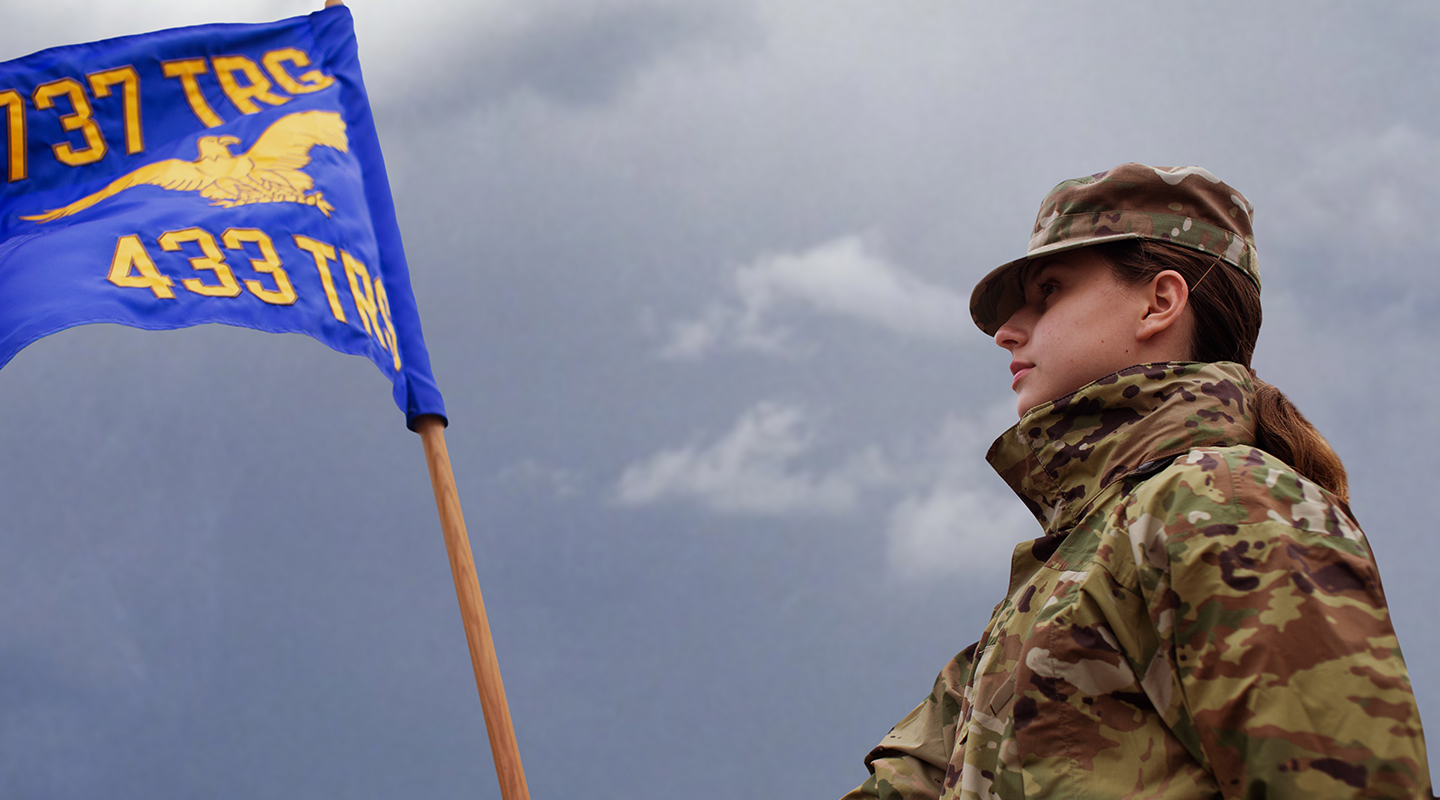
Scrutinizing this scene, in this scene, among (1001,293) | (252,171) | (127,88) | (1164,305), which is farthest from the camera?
(127,88)

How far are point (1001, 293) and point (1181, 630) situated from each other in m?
1.33

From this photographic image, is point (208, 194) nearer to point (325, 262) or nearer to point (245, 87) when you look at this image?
point (325, 262)

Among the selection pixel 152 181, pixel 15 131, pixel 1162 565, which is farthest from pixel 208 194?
pixel 1162 565

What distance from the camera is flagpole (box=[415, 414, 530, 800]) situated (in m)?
3.68

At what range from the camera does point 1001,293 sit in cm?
309

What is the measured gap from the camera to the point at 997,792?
221 cm

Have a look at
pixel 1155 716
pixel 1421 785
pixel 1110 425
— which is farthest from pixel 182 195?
pixel 1421 785

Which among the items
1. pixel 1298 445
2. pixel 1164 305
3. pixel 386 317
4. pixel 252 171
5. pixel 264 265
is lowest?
pixel 1298 445

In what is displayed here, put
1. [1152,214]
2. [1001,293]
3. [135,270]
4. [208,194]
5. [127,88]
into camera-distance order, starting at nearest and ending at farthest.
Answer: [1152,214] < [1001,293] < [135,270] < [208,194] < [127,88]

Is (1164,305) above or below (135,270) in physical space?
below

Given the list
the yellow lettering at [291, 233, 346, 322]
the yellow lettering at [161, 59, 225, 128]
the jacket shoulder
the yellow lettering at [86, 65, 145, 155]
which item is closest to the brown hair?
the jacket shoulder

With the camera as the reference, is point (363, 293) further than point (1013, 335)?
Yes

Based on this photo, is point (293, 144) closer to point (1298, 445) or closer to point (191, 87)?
point (191, 87)

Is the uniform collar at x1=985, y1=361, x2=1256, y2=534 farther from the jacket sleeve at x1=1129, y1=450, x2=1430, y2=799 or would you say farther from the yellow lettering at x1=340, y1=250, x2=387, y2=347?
the yellow lettering at x1=340, y1=250, x2=387, y2=347
